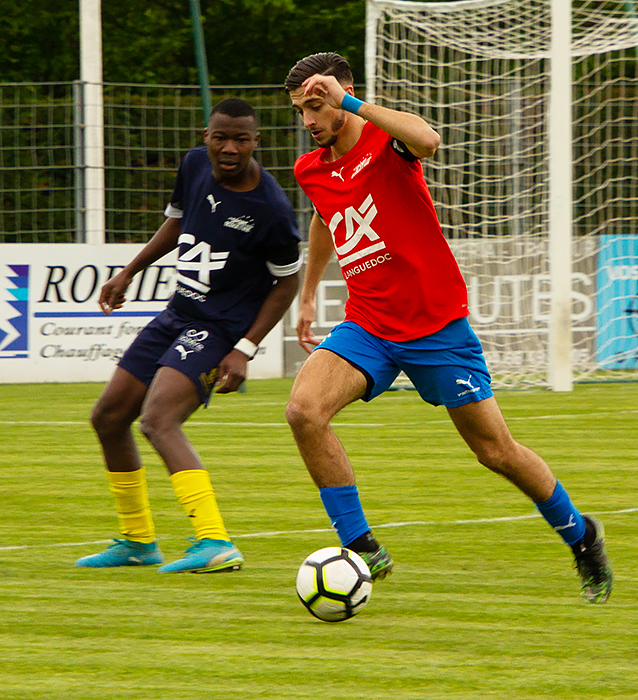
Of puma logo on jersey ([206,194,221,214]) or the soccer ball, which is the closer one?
the soccer ball

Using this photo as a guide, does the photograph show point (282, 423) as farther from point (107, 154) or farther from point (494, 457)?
point (494, 457)

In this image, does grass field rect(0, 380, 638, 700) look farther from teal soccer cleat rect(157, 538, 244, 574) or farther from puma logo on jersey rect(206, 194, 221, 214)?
puma logo on jersey rect(206, 194, 221, 214)

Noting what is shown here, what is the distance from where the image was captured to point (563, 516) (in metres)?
4.74

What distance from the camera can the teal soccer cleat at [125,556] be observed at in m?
5.40

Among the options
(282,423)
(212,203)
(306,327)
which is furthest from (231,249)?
(282,423)

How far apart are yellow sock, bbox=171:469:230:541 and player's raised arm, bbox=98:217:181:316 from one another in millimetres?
938

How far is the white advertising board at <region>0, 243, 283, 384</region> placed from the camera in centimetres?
1398

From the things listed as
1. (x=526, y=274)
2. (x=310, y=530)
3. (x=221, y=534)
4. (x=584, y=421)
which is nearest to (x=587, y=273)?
(x=526, y=274)

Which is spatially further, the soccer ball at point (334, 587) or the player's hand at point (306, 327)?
the player's hand at point (306, 327)

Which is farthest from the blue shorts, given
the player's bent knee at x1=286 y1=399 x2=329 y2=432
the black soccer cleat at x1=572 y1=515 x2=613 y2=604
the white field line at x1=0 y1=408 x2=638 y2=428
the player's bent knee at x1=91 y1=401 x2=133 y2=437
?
the white field line at x1=0 y1=408 x2=638 y2=428

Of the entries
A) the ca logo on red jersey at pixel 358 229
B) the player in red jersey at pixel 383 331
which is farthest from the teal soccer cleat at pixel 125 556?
the ca logo on red jersey at pixel 358 229

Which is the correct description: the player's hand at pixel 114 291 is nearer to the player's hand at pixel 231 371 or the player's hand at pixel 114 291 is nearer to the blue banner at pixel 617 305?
the player's hand at pixel 231 371

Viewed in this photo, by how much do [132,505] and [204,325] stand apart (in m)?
0.78

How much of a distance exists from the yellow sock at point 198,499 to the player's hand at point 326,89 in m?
1.52
